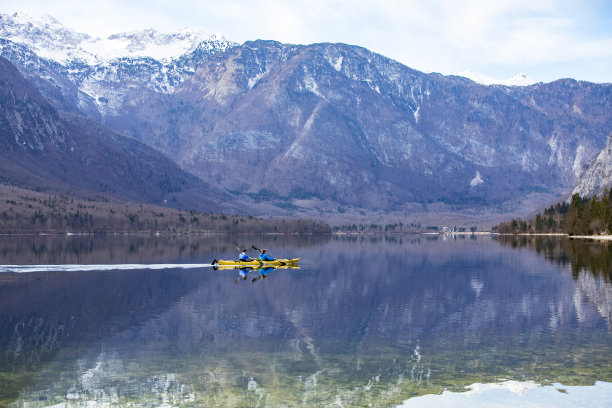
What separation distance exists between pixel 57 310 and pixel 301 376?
32.8 metres

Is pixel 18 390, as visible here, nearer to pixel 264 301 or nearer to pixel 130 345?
pixel 130 345

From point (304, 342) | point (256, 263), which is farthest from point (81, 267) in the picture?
point (304, 342)

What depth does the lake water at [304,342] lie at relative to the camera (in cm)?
3509

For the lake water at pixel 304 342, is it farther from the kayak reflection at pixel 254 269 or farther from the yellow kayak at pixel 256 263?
the yellow kayak at pixel 256 263

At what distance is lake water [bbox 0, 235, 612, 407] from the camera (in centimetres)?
3509

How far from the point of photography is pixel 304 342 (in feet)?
156

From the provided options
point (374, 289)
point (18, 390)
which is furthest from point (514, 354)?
point (374, 289)

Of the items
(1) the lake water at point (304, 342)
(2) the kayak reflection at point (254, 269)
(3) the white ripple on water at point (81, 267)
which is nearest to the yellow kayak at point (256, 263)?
(2) the kayak reflection at point (254, 269)

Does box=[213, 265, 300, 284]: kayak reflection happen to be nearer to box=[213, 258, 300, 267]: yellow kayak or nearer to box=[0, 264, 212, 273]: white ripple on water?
box=[213, 258, 300, 267]: yellow kayak

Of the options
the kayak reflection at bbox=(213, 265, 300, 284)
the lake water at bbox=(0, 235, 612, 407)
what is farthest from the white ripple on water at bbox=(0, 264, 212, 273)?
the lake water at bbox=(0, 235, 612, 407)

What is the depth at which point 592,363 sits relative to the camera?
41125mm

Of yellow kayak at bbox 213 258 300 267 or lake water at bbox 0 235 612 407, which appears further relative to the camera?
yellow kayak at bbox 213 258 300 267

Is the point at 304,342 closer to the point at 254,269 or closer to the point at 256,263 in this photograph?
the point at 256,263

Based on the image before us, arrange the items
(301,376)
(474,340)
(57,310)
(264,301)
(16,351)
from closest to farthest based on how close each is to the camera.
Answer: (301,376)
(16,351)
(474,340)
(57,310)
(264,301)
